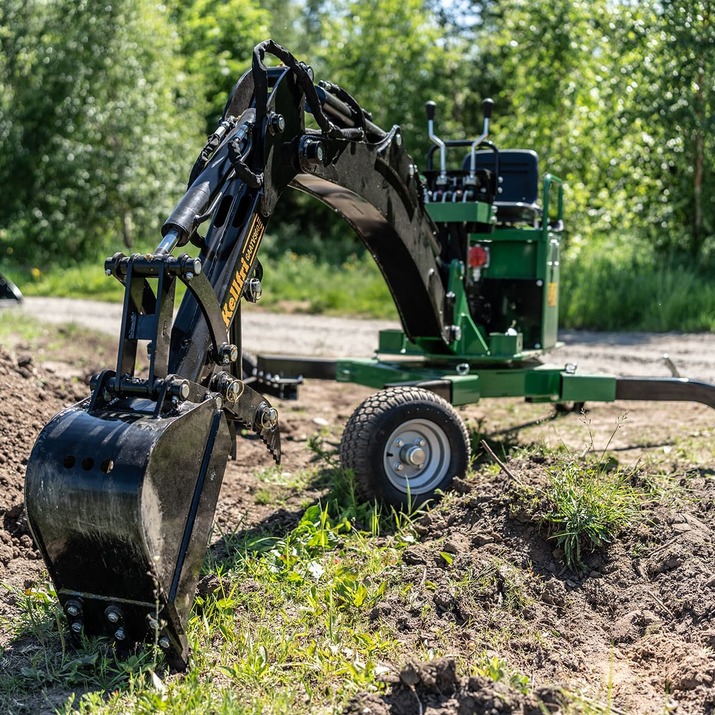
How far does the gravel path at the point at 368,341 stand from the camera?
31.3ft

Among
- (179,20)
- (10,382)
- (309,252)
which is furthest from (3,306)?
(179,20)

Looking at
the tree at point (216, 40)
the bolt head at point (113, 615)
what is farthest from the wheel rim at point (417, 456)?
the tree at point (216, 40)

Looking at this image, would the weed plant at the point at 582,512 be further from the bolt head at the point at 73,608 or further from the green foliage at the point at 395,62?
the green foliage at the point at 395,62

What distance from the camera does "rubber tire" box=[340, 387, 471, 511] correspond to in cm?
493

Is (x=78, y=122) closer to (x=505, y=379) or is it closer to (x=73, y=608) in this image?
(x=505, y=379)

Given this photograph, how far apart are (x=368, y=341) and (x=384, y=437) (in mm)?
6174

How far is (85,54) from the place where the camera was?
17688 millimetres

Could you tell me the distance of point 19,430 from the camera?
5.33 m

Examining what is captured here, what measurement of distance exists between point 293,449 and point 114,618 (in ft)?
10.8

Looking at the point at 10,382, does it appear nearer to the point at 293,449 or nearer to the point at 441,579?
the point at 293,449

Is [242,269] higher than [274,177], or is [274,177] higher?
[274,177]

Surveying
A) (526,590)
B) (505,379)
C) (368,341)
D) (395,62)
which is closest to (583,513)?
(526,590)

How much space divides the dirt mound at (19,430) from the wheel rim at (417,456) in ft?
6.07

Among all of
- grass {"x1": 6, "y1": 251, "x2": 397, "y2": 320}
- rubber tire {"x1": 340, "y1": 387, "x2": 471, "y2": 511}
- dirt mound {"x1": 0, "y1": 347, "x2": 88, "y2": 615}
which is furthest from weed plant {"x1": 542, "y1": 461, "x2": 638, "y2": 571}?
grass {"x1": 6, "y1": 251, "x2": 397, "y2": 320}
